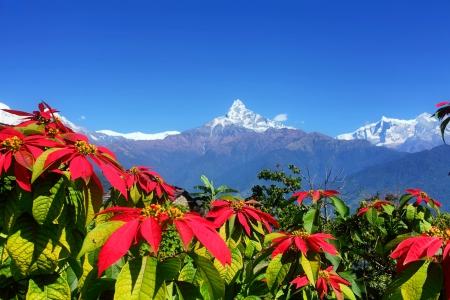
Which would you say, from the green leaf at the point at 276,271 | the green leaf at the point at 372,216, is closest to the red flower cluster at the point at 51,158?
the green leaf at the point at 276,271

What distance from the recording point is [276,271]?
122cm

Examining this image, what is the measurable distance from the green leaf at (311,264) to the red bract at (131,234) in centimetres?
60

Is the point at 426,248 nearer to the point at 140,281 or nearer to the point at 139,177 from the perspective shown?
the point at 140,281

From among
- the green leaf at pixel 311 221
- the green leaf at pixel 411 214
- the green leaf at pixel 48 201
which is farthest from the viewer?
the green leaf at pixel 411 214

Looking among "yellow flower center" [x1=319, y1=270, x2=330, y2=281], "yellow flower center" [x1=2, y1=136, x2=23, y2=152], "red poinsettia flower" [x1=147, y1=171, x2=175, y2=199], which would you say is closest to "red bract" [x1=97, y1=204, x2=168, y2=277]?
"yellow flower center" [x1=2, y1=136, x2=23, y2=152]

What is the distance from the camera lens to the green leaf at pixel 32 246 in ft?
2.53

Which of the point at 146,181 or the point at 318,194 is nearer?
the point at 146,181

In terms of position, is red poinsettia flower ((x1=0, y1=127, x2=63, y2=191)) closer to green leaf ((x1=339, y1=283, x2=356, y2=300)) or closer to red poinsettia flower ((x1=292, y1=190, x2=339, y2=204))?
green leaf ((x1=339, y1=283, x2=356, y2=300))

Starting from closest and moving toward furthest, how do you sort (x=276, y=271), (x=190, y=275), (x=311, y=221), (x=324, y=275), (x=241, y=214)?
(x=190, y=275) < (x=276, y=271) < (x=241, y=214) < (x=324, y=275) < (x=311, y=221)

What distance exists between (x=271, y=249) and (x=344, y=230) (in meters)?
2.04

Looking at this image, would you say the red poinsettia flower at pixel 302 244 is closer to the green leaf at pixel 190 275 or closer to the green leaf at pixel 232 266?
the green leaf at pixel 232 266

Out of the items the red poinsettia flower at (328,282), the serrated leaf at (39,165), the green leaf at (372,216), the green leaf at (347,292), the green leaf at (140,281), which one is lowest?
Result: the green leaf at (347,292)

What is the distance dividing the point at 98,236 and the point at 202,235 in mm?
235

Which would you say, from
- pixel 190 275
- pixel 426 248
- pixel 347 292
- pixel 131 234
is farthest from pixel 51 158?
pixel 347 292
